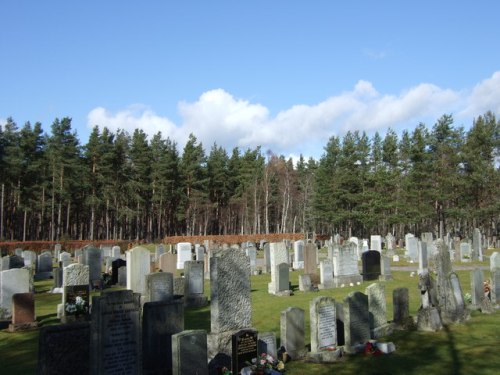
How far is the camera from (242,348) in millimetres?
7949

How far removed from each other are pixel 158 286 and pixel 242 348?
584cm

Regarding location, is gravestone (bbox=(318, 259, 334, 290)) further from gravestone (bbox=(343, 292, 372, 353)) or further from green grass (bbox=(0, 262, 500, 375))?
gravestone (bbox=(343, 292, 372, 353))

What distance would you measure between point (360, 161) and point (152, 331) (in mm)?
55589

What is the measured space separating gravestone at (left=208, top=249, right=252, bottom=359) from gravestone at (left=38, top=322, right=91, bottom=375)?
231cm

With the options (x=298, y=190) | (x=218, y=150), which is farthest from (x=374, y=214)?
(x=218, y=150)

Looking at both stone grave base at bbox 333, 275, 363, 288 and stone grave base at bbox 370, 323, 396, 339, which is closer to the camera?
stone grave base at bbox 370, 323, 396, 339

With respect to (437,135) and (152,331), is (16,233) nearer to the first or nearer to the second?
(437,135)

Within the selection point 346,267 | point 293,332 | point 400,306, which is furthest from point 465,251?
point 293,332

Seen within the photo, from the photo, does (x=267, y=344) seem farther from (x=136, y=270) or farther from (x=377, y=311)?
(x=136, y=270)

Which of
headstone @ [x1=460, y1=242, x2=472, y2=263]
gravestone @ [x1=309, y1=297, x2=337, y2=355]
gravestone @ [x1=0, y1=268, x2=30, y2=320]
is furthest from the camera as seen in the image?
headstone @ [x1=460, y1=242, x2=472, y2=263]

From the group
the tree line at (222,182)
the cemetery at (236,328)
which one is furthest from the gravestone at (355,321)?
the tree line at (222,182)

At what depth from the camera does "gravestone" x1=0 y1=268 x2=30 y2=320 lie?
45.1ft

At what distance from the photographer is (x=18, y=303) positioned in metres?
12.5

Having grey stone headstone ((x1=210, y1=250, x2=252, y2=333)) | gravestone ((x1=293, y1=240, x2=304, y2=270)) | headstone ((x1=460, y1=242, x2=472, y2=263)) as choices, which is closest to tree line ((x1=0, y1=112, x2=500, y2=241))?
headstone ((x1=460, y1=242, x2=472, y2=263))
